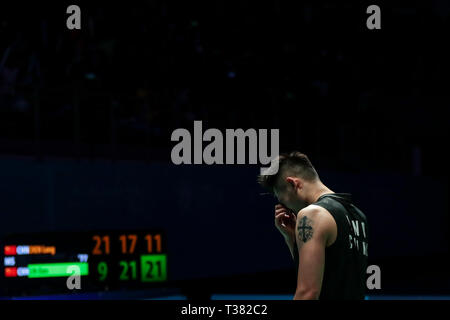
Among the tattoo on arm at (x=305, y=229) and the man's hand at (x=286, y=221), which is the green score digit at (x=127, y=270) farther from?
the tattoo on arm at (x=305, y=229)

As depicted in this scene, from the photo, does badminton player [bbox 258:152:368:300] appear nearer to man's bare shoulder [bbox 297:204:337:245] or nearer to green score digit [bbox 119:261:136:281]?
man's bare shoulder [bbox 297:204:337:245]

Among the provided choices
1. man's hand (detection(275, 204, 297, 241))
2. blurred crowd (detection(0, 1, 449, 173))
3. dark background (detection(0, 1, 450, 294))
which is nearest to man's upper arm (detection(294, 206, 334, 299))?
man's hand (detection(275, 204, 297, 241))

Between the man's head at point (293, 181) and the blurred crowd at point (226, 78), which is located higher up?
the blurred crowd at point (226, 78)

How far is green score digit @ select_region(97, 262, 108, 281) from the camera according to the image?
8.49 metres

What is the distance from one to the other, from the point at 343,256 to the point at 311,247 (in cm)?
16

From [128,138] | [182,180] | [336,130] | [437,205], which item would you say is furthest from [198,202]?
[437,205]

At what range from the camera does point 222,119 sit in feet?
39.1

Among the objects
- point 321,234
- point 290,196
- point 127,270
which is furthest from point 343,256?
point 127,270

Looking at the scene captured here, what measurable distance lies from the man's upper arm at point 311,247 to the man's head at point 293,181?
160 millimetres

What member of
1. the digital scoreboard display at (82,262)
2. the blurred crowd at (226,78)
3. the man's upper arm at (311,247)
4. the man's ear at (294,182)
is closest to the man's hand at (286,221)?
the man's ear at (294,182)

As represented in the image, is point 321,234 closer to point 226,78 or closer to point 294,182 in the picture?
point 294,182

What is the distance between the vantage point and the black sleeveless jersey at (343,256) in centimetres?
310
